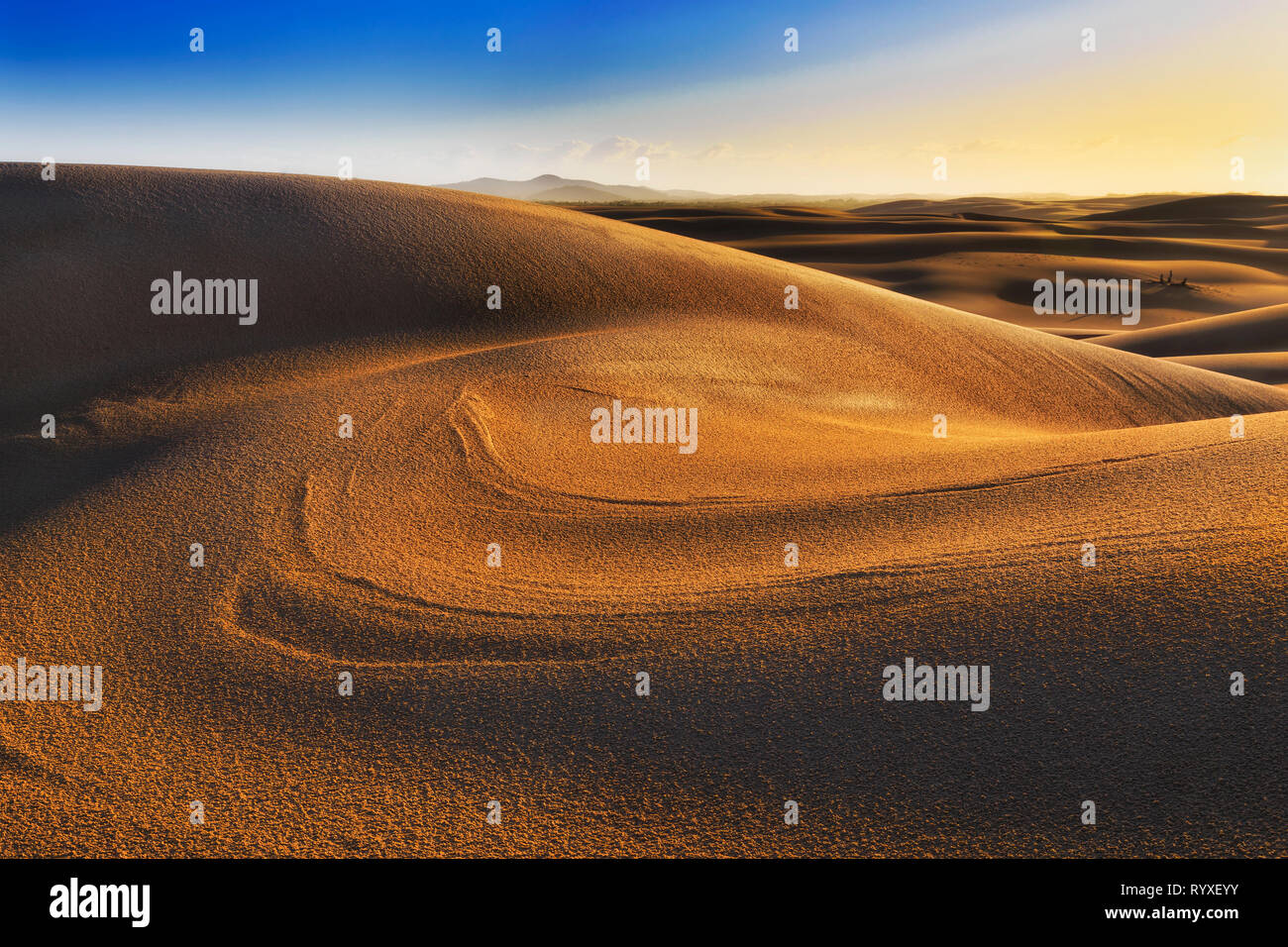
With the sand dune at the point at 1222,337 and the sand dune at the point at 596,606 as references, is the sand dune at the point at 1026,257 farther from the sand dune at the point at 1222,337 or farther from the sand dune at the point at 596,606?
the sand dune at the point at 596,606

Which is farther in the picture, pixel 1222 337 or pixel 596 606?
pixel 1222 337

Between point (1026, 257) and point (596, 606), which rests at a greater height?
point (1026, 257)

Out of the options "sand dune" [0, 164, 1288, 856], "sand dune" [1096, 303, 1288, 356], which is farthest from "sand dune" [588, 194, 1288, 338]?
"sand dune" [0, 164, 1288, 856]

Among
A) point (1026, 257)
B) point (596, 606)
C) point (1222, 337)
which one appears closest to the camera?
point (596, 606)

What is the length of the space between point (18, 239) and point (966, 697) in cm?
1181

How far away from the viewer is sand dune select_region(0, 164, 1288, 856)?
314 cm

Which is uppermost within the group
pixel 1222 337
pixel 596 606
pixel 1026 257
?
pixel 1026 257

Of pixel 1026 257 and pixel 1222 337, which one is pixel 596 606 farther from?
pixel 1026 257

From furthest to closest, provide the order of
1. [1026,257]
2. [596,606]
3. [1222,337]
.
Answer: [1026,257], [1222,337], [596,606]

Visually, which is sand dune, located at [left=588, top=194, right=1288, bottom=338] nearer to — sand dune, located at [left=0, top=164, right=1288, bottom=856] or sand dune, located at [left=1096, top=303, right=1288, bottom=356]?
sand dune, located at [left=1096, top=303, right=1288, bottom=356]

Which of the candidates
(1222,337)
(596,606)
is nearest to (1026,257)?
(1222,337)

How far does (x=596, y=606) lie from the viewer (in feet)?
14.7

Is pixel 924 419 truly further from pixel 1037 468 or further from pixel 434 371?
pixel 434 371

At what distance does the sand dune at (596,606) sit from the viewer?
314 centimetres
